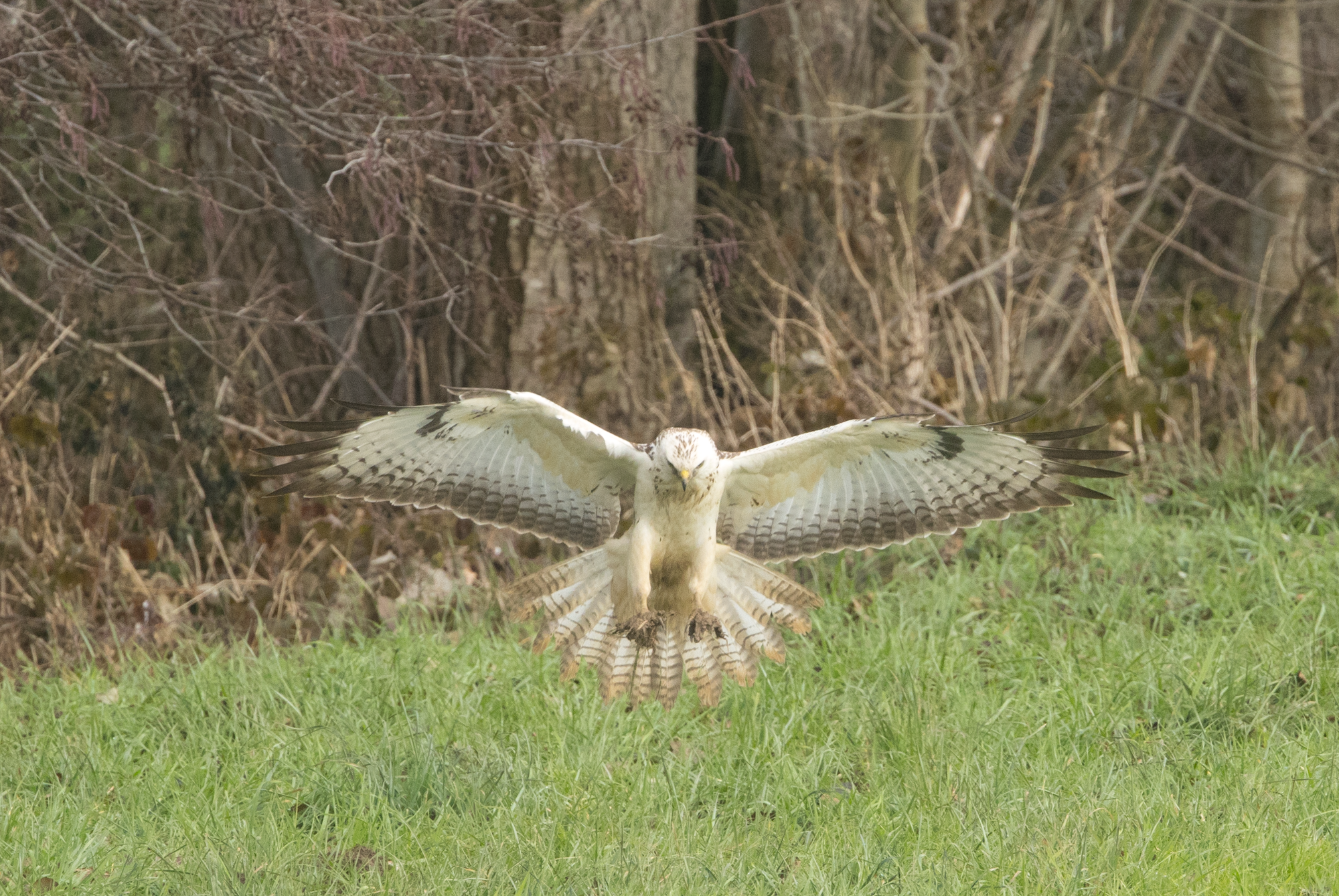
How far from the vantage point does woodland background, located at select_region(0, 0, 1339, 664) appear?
205 inches

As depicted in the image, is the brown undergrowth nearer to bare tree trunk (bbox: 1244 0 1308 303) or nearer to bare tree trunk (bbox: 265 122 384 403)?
bare tree trunk (bbox: 265 122 384 403)

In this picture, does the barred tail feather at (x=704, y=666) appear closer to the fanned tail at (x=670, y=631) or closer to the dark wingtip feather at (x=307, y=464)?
the fanned tail at (x=670, y=631)

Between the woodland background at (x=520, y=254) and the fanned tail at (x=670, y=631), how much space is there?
48.2 inches

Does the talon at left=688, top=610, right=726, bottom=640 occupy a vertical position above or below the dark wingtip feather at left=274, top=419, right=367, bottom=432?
below

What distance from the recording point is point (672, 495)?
443 centimetres

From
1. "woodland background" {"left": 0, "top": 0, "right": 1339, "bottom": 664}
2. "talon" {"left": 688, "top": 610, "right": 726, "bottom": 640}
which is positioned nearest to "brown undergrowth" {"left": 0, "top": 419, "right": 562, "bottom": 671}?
"woodland background" {"left": 0, "top": 0, "right": 1339, "bottom": 664}

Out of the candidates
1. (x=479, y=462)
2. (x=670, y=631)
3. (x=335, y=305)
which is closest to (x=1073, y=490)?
(x=670, y=631)

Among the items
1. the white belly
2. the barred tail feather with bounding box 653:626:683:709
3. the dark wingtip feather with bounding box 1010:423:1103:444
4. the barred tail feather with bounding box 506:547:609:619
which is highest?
the dark wingtip feather with bounding box 1010:423:1103:444

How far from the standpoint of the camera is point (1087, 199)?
26.4ft

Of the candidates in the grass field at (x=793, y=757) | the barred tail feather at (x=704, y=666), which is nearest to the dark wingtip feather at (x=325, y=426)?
the grass field at (x=793, y=757)

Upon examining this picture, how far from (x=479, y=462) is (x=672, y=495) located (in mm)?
712

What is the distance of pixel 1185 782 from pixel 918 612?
164 centimetres

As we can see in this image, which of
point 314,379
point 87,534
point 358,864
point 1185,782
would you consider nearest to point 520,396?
point 358,864

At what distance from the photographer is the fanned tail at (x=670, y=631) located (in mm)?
4469
